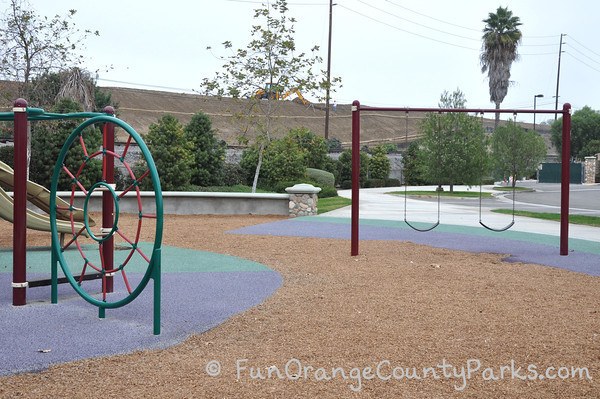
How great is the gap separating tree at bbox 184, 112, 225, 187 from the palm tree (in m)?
36.9

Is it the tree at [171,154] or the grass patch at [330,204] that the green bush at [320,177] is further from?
the tree at [171,154]

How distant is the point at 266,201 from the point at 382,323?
1193 cm

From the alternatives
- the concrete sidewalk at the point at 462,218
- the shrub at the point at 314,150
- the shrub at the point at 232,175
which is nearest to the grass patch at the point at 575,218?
the concrete sidewalk at the point at 462,218

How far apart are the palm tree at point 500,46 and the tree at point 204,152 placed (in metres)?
36.9

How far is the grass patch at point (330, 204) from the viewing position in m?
20.2

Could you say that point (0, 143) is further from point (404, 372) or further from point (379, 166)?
point (404, 372)

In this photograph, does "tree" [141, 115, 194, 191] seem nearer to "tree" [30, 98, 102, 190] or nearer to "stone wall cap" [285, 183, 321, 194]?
"tree" [30, 98, 102, 190]

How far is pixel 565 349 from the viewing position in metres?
5.15

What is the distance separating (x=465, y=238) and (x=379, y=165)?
2811cm

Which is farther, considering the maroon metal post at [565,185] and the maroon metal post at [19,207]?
the maroon metal post at [565,185]

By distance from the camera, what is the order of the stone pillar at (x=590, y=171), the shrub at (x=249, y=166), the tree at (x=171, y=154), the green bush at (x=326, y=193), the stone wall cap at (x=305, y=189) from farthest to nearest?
the stone pillar at (x=590, y=171)
the shrub at (x=249, y=166)
the green bush at (x=326, y=193)
the tree at (x=171, y=154)
the stone wall cap at (x=305, y=189)

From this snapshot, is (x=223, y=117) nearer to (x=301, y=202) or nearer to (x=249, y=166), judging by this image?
(x=249, y=166)

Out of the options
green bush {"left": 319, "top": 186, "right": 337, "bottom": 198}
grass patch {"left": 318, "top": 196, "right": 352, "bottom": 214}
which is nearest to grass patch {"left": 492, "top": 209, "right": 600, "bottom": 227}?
grass patch {"left": 318, "top": 196, "right": 352, "bottom": 214}

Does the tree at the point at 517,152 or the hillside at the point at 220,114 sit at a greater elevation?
the hillside at the point at 220,114
